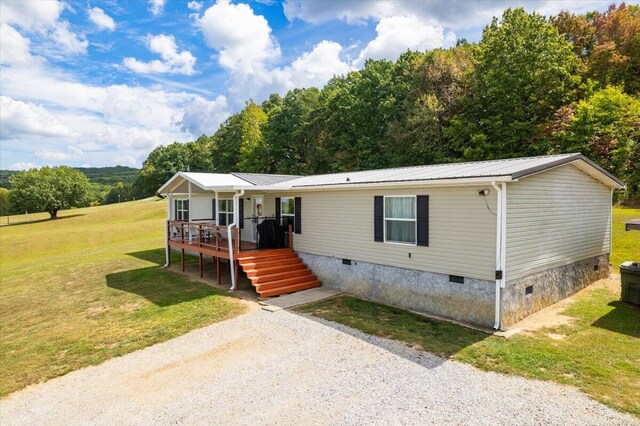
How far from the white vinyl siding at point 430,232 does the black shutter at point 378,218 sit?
0.15 m

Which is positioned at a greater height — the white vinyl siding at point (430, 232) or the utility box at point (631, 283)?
the white vinyl siding at point (430, 232)

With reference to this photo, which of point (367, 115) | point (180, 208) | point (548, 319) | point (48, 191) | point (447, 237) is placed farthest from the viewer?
point (48, 191)

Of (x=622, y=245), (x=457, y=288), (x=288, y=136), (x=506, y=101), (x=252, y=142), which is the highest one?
(x=288, y=136)

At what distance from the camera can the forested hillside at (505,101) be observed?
21422 mm

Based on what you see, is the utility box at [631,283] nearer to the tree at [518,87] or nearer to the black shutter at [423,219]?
the black shutter at [423,219]

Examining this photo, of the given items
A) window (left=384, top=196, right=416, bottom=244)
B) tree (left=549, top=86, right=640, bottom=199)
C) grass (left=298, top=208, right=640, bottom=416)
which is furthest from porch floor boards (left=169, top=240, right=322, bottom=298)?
tree (left=549, top=86, right=640, bottom=199)

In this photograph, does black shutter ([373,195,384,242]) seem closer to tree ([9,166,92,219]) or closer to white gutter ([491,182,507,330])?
white gutter ([491,182,507,330])

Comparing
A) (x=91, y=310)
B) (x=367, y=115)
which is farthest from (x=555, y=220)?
(x=367, y=115)

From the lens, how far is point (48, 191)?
48.9 metres

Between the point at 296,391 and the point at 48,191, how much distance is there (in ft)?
185

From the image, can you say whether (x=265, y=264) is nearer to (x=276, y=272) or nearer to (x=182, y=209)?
(x=276, y=272)

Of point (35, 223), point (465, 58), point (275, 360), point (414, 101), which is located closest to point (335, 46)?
point (414, 101)

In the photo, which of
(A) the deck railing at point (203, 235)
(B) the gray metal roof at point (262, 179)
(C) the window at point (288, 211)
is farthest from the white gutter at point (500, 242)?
(B) the gray metal roof at point (262, 179)

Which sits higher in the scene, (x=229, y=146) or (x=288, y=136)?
(x=229, y=146)
